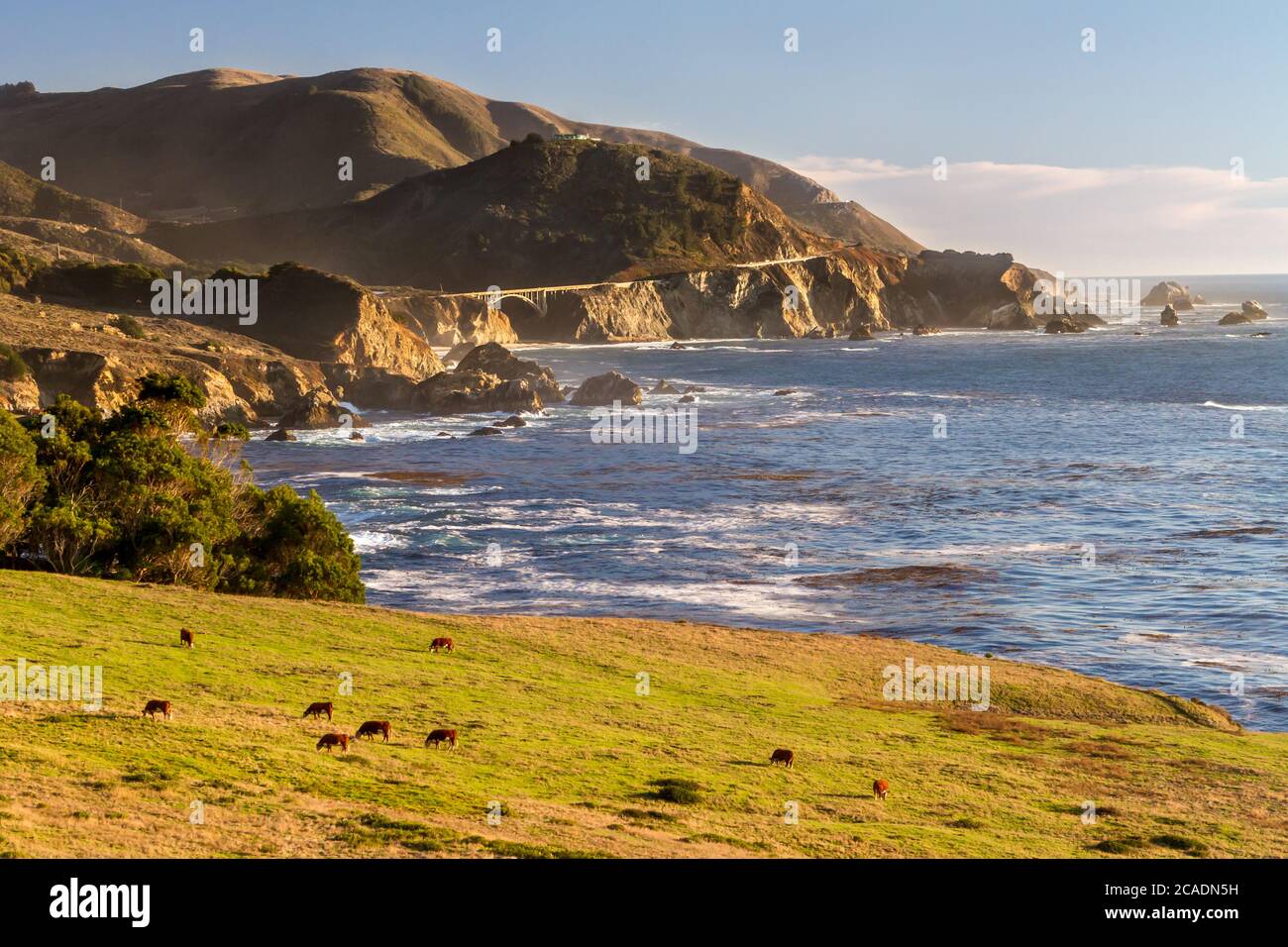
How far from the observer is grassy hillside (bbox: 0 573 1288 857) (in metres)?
20.1

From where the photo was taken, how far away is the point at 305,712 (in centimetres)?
2719

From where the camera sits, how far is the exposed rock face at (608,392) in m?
125

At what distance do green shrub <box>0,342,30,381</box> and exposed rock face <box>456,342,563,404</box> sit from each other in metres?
50.3

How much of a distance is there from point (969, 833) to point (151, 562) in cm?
2935

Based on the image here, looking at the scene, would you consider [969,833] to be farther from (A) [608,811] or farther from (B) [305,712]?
(B) [305,712]

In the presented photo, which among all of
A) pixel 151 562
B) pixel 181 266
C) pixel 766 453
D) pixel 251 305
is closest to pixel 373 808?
pixel 151 562

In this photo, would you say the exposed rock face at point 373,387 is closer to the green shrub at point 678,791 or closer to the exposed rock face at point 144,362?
the exposed rock face at point 144,362

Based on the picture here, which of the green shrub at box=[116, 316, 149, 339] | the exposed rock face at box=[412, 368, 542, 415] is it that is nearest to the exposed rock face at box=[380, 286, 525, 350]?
the exposed rock face at box=[412, 368, 542, 415]

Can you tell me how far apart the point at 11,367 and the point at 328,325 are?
159ft

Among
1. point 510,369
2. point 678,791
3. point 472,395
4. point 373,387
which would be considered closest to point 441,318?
point 510,369

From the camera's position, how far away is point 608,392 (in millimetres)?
126375

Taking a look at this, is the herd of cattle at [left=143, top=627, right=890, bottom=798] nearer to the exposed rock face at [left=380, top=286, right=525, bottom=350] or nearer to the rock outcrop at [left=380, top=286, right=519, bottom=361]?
the rock outcrop at [left=380, top=286, right=519, bottom=361]

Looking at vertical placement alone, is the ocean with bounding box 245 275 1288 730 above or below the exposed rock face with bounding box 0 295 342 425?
below
